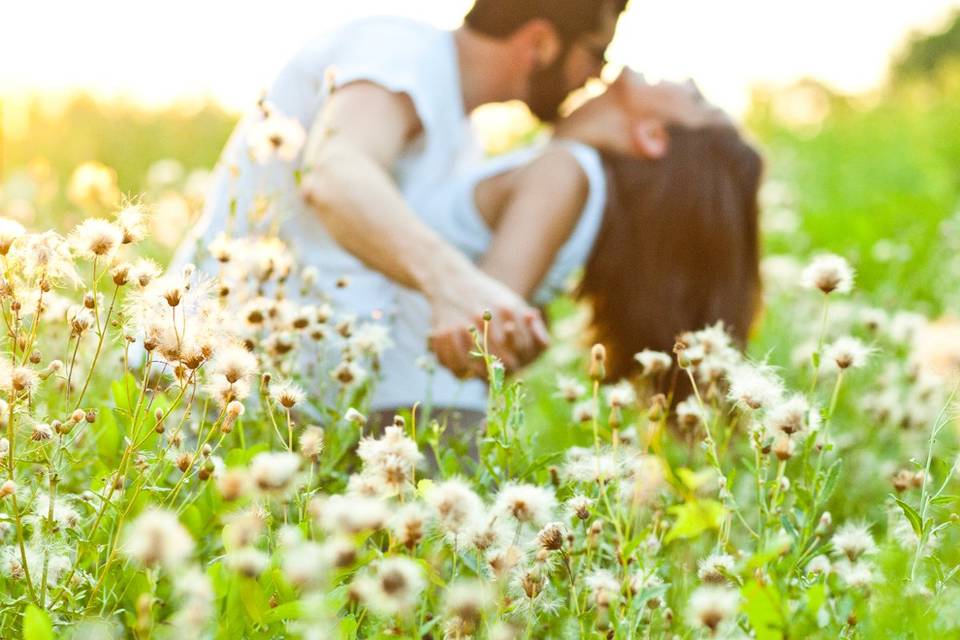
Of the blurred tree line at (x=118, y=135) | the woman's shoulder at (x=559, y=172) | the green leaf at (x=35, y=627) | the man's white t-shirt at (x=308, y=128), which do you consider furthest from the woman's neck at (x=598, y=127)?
the blurred tree line at (x=118, y=135)

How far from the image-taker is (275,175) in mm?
2529

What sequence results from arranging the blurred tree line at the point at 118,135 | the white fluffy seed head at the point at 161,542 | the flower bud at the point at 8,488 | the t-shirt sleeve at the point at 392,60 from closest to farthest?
the white fluffy seed head at the point at 161,542
the flower bud at the point at 8,488
the t-shirt sleeve at the point at 392,60
the blurred tree line at the point at 118,135

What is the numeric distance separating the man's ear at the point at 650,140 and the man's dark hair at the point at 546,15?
26 cm

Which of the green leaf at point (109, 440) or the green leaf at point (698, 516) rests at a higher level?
the green leaf at point (109, 440)

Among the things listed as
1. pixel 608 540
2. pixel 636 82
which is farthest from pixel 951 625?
pixel 636 82

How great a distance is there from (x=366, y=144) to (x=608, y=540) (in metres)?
0.98

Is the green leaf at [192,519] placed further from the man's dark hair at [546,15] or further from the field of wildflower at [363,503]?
the man's dark hair at [546,15]

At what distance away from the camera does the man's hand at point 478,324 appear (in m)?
1.80

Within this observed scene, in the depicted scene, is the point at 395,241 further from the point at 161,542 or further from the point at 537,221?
the point at 161,542

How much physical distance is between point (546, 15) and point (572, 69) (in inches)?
6.0

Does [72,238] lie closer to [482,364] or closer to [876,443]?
[482,364]

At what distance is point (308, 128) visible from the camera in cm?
250

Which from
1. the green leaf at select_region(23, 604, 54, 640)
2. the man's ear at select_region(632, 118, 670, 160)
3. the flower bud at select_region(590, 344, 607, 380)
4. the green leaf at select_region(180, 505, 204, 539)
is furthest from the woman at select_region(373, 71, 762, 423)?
the green leaf at select_region(23, 604, 54, 640)

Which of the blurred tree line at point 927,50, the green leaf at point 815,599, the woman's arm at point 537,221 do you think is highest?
the woman's arm at point 537,221
